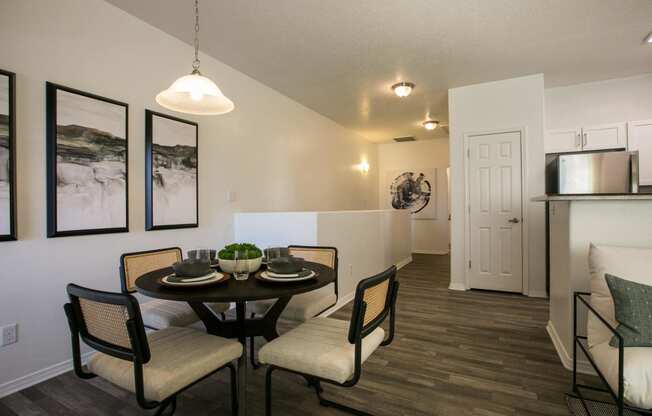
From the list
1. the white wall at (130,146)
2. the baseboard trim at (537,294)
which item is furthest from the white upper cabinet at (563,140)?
the white wall at (130,146)

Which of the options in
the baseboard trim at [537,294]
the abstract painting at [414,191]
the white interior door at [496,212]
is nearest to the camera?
the baseboard trim at [537,294]

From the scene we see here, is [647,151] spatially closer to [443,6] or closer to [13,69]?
[443,6]

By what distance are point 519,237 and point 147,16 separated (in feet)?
14.5

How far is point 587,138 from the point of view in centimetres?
402

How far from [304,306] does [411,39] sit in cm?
258

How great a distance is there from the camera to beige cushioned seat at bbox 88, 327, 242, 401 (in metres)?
1.21

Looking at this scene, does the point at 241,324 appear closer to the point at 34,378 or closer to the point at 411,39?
the point at 34,378

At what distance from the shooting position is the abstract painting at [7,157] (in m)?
1.93

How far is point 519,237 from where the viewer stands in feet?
13.1

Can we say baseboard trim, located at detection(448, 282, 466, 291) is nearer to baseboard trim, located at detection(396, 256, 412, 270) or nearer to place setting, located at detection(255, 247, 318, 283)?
baseboard trim, located at detection(396, 256, 412, 270)

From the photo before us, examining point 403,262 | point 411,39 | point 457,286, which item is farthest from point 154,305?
point 403,262

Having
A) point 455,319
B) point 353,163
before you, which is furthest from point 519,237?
point 353,163

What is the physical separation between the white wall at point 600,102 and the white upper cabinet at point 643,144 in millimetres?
212

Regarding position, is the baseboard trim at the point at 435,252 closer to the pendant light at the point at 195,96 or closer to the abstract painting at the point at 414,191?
the abstract painting at the point at 414,191
